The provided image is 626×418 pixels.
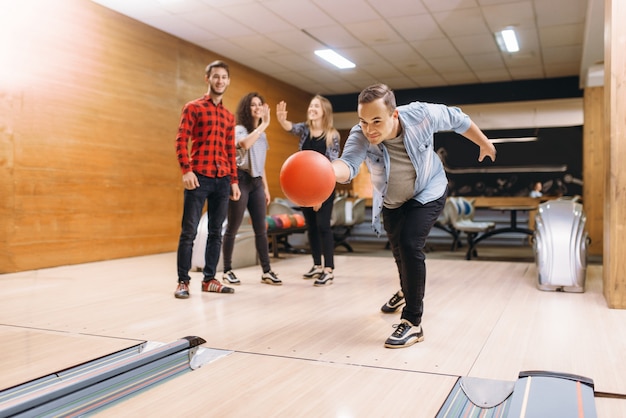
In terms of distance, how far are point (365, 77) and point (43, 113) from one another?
5.99 meters

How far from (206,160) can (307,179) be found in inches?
72.2

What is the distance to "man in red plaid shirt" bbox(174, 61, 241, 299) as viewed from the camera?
11.8 feet

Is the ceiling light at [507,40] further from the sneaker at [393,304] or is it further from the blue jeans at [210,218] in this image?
the sneaker at [393,304]

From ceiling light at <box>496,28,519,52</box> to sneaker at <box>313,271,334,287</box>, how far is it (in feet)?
15.6

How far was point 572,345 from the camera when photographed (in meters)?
2.50

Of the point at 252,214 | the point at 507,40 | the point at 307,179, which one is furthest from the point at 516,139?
the point at 307,179

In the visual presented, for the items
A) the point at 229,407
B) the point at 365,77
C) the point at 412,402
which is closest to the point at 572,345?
the point at 412,402

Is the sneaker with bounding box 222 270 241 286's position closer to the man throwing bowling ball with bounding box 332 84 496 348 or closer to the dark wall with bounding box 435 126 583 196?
the man throwing bowling ball with bounding box 332 84 496 348

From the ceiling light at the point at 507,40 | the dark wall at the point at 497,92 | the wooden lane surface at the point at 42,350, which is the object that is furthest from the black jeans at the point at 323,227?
the dark wall at the point at 497,92

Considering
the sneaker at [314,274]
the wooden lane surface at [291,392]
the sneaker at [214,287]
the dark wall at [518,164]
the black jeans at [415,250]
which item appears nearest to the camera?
the wooden lane surface at [291,392]

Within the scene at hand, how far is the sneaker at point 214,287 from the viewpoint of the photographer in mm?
3828

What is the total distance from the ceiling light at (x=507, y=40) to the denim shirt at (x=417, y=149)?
548 cm

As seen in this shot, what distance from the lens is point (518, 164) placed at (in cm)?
1375

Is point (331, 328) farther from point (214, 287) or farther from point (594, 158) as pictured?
point (594, 158)
